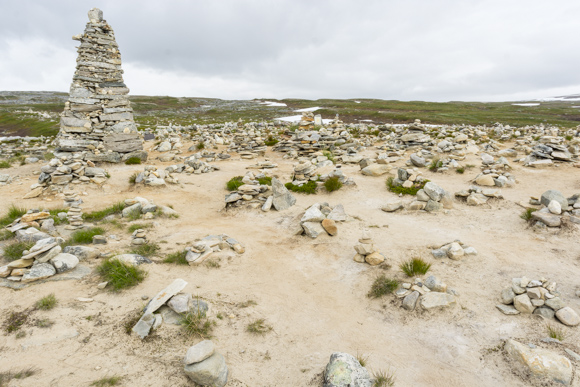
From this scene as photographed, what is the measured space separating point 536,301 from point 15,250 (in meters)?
11.5

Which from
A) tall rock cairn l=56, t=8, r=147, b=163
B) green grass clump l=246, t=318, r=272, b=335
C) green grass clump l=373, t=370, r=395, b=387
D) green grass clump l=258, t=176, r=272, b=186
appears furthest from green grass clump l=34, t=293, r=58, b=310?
tall rock cairn l=56, t=8, r=147, b=163

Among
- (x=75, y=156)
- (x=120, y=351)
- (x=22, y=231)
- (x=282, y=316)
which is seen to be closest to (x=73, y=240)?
(x=22, y=231)

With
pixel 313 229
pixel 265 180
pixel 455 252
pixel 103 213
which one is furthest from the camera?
pixel 265 180

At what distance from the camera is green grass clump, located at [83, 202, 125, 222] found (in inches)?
404

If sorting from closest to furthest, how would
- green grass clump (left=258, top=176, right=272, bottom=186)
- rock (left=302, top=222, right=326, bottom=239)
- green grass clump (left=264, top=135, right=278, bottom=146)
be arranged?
rock (left=302, top=222, right=326, bottom=239) < green grass clump (left=258, top=176, right=272, bottom=186) < green grass clump (left=264, top=135, right=278, bottom=146)

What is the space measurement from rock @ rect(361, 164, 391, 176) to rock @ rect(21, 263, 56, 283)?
13417mm

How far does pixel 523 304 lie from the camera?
17.4ft

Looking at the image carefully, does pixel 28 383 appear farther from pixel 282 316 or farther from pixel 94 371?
pixel 282 316

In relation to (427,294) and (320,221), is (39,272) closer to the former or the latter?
(320,221)

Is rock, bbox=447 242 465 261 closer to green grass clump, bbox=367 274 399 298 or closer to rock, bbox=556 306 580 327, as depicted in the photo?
green grass clump, bbox=367 274 399 298

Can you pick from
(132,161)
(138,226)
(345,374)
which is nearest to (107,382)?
(345,374)

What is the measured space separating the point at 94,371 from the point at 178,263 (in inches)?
130

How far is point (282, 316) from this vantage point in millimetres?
5797

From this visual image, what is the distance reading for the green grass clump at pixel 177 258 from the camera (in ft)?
24.4
